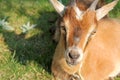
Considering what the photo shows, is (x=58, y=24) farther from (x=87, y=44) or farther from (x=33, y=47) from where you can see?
(x=87, y=44)

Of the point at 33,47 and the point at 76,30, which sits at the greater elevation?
the point at 76,30

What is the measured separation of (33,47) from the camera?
24.4 ft

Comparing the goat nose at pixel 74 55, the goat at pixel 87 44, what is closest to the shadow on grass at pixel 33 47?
the goat at pixel 87 44

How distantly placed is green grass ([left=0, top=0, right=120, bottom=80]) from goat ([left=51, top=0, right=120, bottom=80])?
1.50 feet

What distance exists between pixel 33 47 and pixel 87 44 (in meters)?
1.76

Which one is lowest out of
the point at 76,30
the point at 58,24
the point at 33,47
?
the point at 33,47

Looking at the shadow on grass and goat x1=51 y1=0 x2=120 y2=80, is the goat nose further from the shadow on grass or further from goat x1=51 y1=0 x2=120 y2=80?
the shadow on grass

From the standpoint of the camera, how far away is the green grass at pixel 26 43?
22.2ft

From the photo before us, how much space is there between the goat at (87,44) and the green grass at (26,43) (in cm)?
46

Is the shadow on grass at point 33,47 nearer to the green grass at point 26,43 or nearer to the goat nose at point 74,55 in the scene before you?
the green grass at point 26,43

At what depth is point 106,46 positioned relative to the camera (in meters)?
6.76

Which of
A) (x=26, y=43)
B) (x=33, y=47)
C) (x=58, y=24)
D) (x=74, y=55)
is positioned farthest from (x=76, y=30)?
(x=26, y=43)

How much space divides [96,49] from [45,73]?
883 millimetres

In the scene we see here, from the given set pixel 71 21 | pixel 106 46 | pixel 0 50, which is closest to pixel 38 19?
pixel 0 50
